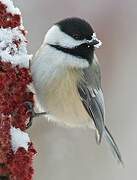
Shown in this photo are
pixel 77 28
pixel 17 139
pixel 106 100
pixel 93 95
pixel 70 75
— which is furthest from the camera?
pixel 106 100

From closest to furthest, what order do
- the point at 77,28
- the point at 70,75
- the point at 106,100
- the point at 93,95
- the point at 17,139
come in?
1. the point at 17,139
2. the point at 77,28
3. the point at 70,75
4. the point at 93,95
5. the point at 106,100

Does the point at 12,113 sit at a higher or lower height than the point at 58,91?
higher

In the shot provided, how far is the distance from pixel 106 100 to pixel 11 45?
2.80 m

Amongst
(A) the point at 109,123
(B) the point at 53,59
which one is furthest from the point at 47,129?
(B) the point at 53,59

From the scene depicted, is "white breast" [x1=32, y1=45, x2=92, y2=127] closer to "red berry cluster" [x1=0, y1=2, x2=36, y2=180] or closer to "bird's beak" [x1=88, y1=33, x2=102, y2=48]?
"bird's beak" [x1=88, y1=33, x2=102, y2=48]

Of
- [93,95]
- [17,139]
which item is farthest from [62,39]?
[17,139]

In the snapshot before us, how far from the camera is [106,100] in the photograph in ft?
15.6

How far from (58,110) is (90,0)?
2751 mm

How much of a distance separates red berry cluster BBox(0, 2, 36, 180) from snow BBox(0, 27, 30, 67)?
12 mm

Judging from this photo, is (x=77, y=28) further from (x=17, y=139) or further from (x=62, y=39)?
(x=17, y=139)

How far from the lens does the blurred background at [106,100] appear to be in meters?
4.25

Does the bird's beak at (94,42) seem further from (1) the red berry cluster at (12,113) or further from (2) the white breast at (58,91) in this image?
(1) the red berry cluster at (12,113)

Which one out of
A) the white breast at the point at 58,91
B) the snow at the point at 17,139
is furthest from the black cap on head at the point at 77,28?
the snow at the point at 17,139

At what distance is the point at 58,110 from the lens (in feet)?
8.59
